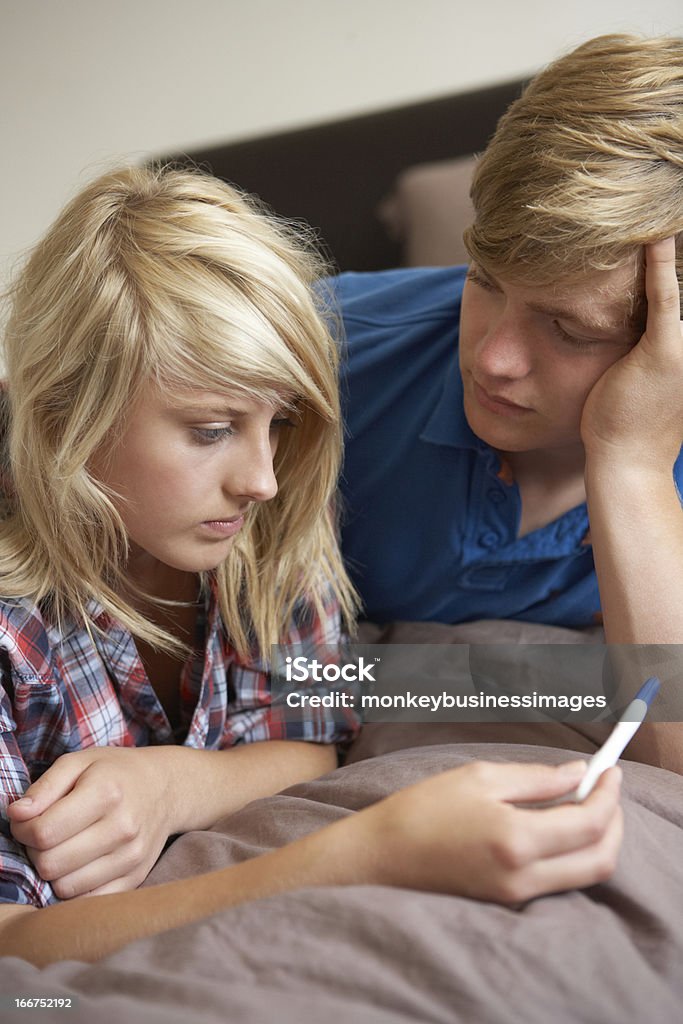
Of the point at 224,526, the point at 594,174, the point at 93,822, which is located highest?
the point at 594,174

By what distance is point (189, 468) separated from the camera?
2.88ft

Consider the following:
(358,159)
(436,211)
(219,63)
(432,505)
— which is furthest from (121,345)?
(219,63)

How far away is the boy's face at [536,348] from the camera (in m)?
0.91

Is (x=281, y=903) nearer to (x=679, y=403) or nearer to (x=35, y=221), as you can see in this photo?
(x=679, y=403)

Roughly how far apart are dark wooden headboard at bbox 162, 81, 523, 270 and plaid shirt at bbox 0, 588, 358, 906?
109cm

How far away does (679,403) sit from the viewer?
98 cm

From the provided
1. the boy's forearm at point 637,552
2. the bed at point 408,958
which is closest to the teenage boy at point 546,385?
the boy's forearm at point 637,552

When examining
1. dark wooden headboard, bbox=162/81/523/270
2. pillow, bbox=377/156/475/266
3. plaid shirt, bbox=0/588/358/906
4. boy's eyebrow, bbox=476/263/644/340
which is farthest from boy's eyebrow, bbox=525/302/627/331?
dark wooden headboard, bbox=162/81/523/270

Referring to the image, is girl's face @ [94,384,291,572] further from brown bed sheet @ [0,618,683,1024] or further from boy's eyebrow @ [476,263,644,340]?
brown bed sheet @ [0,618,683,1024]

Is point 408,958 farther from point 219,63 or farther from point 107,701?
point 219,63

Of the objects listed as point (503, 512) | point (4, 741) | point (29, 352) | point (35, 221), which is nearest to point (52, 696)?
point (4, 741)

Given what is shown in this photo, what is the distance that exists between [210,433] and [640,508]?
1.41ft

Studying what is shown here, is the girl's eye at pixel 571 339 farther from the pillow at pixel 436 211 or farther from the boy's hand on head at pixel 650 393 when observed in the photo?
the pillow at pixel 436 211

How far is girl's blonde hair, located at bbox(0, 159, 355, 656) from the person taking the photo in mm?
855
